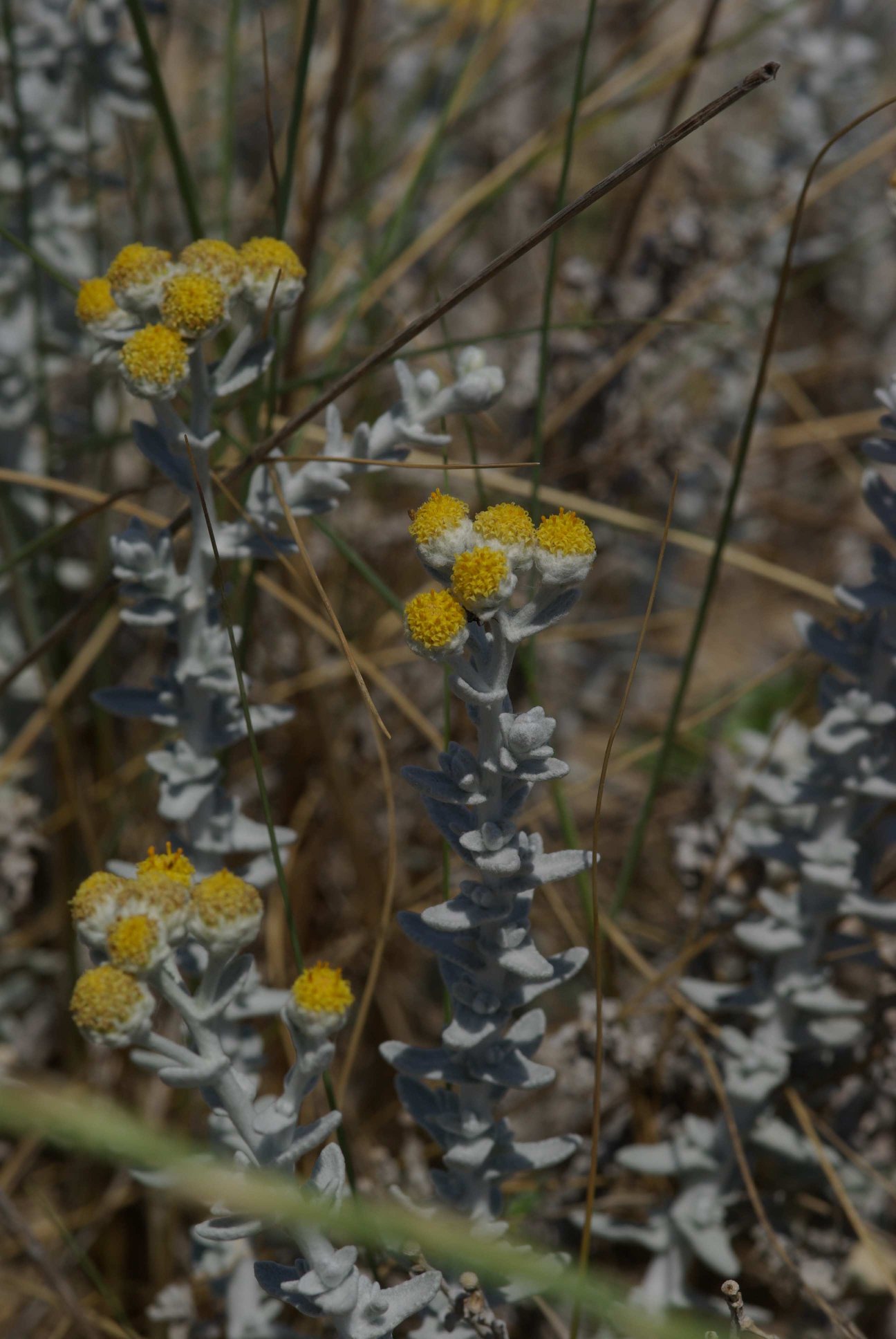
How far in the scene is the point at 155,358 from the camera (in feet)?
3.95

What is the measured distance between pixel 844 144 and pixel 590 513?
4.68ft

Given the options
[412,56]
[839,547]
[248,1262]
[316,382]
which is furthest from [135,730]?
[412,56]

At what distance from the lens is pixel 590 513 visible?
2.25 m

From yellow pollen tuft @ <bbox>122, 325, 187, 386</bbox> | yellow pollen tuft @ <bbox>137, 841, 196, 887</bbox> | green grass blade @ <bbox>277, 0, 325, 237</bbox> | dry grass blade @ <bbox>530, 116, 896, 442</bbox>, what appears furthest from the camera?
dry grass blade @ <bbox>530, 116, 896, 442</bbox>

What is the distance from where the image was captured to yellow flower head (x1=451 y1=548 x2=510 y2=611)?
103 cm

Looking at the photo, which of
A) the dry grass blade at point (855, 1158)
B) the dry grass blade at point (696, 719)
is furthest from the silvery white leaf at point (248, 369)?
the dry grass blade at point (855, 1158)

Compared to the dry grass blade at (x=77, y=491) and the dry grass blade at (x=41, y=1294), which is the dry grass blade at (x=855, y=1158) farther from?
the dry grass blade at (x=77, y=491)

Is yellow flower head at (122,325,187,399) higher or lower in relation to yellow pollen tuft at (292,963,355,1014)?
higher

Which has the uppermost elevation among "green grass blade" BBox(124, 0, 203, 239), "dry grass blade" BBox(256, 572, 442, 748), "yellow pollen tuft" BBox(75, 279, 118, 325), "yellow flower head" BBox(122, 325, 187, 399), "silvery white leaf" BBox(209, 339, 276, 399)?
"green grass blade" BBox(124, 0, 203, 239)

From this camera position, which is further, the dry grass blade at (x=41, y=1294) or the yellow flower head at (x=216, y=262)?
the dry grass blade at (x=41, y=1294)

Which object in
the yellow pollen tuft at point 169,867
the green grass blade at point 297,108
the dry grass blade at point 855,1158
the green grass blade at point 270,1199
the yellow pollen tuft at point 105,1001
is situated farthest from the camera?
the dry grass blade at point 855,1158

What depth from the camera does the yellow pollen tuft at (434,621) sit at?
A: 1.03 meters

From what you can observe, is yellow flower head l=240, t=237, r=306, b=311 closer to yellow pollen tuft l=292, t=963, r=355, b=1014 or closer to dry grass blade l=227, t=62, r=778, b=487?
dry grass blade l=227, t=62, r=778, b=487

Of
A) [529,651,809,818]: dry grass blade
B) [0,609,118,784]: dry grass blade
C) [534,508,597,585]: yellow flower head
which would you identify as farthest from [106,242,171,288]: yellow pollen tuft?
[529,651,809,818]: dry grass blade
